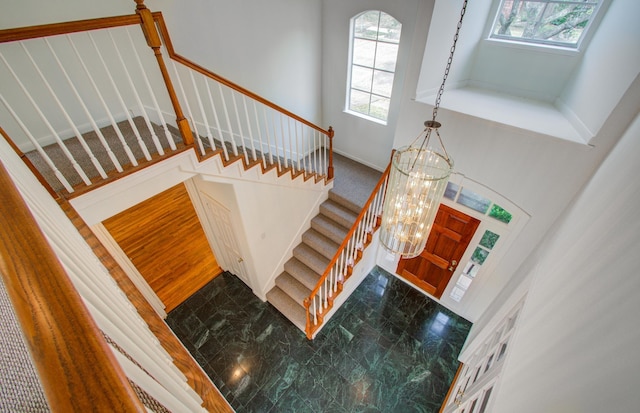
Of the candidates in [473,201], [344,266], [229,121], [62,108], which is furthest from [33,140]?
[473,201]

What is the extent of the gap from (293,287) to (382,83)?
366 cm

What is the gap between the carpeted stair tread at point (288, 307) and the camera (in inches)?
158

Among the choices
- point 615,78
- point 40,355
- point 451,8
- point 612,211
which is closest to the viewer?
point 40,355

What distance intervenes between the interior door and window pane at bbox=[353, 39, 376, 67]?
8.91ft

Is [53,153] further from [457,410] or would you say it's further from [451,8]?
[457,410]

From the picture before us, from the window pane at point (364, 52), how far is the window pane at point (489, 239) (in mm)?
3185

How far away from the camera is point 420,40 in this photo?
288 cm

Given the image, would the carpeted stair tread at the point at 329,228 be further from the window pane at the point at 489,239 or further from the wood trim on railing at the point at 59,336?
the wood trim on railing at the point at 59,336

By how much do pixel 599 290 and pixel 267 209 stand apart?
3.16 metres

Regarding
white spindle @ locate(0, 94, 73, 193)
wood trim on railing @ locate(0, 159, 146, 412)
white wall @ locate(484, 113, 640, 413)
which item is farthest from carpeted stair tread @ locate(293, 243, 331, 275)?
wood trim on railing @ locate(0, 159, 146, 412)

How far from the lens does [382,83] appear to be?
4.62 metres

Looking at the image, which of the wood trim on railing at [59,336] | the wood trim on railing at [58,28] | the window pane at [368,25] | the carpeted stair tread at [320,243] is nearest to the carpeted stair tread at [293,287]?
the carpeted stair tread at [320,243]

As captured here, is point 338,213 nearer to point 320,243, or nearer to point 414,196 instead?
point 320,243

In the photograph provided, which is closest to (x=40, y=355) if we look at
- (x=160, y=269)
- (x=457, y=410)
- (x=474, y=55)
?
(x=457, y=410)
